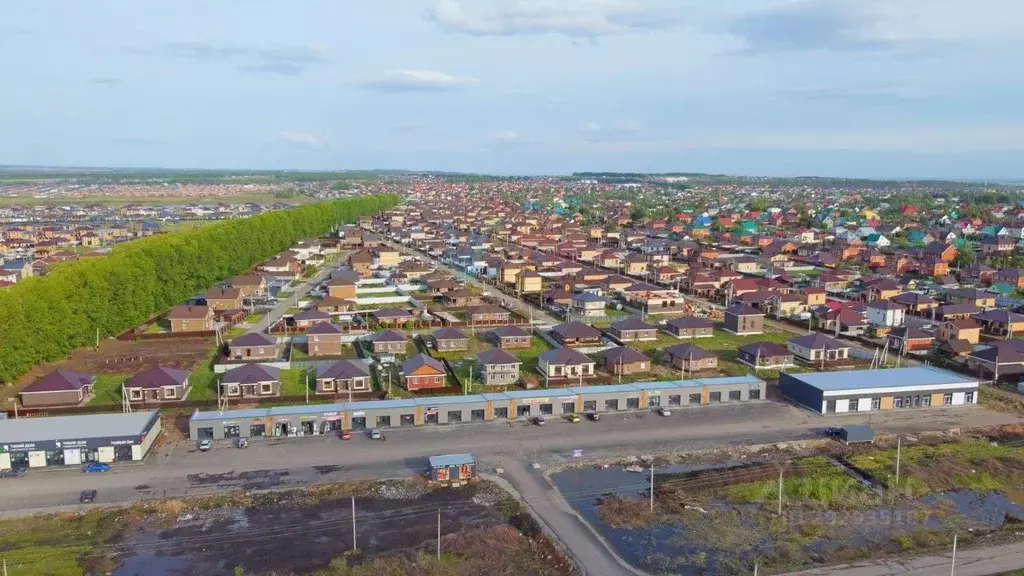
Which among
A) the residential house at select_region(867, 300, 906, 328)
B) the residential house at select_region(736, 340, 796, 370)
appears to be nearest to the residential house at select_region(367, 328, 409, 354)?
the residential house at select_region(736, 340, 796, 370)

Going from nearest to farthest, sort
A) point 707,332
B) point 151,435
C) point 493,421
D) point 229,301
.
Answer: point 151,435
point 493,421
point 707,332
point 229,301

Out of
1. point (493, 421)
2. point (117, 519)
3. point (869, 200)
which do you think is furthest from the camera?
point (869, 200)

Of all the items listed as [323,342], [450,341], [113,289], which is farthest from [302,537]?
[113,289]

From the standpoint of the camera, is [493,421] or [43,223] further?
[43,223]

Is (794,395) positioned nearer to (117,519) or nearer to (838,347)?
(838,347)

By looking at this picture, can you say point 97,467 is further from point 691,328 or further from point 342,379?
point 691,328

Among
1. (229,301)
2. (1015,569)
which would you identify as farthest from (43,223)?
(1015,569)

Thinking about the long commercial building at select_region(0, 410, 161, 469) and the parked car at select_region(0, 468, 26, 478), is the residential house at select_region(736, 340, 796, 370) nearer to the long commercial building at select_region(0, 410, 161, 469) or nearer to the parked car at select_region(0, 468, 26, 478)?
the long commercial building at select_region(0, 410, 161, 469)

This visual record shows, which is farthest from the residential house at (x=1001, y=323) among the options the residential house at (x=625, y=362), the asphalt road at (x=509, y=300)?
the asphalt road at (x=509, y=300)
